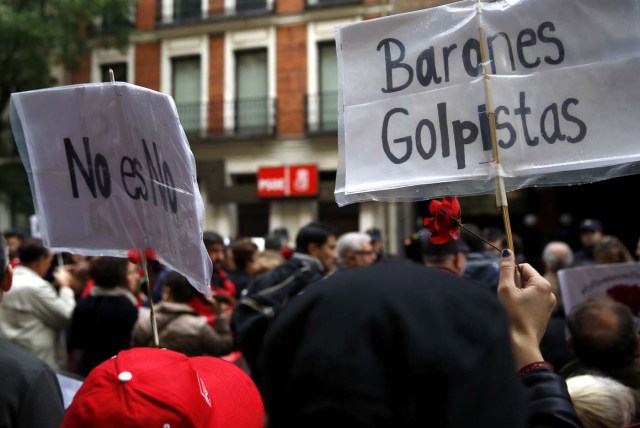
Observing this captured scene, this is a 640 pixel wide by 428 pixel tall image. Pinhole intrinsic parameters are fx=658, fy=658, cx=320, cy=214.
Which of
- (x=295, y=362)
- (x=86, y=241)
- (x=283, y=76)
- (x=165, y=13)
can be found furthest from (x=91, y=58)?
(x=295, y=362)

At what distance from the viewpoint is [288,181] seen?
55.3 feet

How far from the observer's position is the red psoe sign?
1665 cm

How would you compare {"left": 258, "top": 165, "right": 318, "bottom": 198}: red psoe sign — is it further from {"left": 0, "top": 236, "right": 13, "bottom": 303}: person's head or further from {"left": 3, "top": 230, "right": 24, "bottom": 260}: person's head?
{"left": 0, "top": 236, "right": 13, "bottom": 303}: person's head

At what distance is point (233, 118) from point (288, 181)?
2.39 metres

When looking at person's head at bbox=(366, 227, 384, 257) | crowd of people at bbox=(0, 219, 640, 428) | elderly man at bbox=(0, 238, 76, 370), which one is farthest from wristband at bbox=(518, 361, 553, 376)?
person's head at bbox=(366, 227, 384, 257)

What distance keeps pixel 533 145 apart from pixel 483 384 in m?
1.46

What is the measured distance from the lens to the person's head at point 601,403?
6.70 ft

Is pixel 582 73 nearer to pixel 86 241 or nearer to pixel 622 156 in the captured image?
pixel 622 156

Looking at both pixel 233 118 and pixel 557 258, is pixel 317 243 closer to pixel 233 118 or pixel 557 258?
pixel 557 258

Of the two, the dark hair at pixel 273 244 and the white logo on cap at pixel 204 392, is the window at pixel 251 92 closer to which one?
the dark hair at pixel 273 244

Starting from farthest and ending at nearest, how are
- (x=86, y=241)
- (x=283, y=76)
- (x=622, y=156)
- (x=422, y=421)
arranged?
(x=283, y=76) → (x=86, y=241) → (x=622, y=156) → (x=422, y=421)

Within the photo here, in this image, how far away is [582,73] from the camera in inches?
85.0

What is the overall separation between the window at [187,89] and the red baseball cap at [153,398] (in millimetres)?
16764

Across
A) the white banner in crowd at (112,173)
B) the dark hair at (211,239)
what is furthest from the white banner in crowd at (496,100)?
the dark hair at (211,239)
